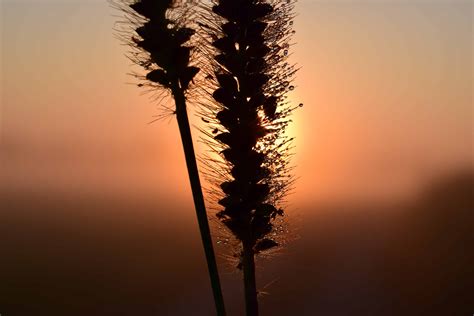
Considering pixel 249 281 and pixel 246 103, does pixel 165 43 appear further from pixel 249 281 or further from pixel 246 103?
pixel 249 281

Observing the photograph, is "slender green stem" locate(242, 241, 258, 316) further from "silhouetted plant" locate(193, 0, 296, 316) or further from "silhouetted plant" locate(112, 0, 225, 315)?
"silhouetted plant" locate(112, 0, 225, 315)

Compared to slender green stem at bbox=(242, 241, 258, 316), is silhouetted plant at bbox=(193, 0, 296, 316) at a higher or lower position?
higher

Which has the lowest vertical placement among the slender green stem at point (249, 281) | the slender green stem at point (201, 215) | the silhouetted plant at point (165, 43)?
the slender green stem at point (249, 281)

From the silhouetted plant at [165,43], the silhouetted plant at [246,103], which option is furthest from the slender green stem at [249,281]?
the silhouetted plant at [165,43]

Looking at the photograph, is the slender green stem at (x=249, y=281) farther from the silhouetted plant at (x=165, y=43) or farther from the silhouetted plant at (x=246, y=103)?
the silhouetted plant at (x=165, y=43)

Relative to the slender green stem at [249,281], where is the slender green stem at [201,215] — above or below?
above

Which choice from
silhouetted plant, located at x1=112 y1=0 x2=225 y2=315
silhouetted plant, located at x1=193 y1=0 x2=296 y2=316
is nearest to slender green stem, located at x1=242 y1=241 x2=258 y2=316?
silhouetted plant, located at x1=193 y1=0 x2=296 y2=316

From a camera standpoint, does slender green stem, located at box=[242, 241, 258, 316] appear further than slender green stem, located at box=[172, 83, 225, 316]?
Yes

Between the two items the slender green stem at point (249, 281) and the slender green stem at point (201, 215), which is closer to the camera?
the slender green stem at point (201, 215)

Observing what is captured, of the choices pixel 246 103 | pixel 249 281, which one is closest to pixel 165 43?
pixel 246 103
